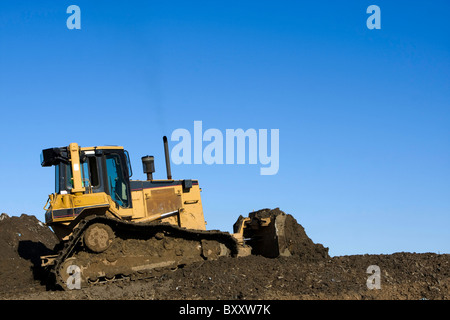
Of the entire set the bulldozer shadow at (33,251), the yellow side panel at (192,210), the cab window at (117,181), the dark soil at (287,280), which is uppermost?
the cab window at (117,181)

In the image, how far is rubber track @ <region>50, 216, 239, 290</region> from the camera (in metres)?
15.1

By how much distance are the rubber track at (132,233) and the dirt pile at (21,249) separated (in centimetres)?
247

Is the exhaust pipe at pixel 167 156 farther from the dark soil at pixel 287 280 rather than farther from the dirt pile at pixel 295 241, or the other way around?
the dirt pile at pixel 295 241

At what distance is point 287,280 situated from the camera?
14.9m

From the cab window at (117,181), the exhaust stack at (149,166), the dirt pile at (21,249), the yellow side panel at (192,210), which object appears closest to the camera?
the cab window at (117,181)

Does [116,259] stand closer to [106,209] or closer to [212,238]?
[106,209]

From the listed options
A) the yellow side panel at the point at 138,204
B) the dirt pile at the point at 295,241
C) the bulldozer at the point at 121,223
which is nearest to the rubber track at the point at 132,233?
the bulldozer at the point at 121,223

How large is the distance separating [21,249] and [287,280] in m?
11.1

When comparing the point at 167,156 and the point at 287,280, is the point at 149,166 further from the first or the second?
the point at 287,280

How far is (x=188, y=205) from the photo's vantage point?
18.4m

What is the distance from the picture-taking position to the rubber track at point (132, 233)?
15.1 meters

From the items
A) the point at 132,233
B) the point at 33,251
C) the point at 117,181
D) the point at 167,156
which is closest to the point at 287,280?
the point at 132,233
